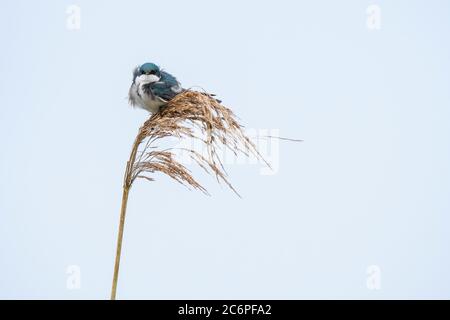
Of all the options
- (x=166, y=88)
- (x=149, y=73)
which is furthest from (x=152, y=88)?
(x=149, y=73)

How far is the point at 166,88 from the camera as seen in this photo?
3.76 meters

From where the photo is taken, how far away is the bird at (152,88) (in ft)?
12.2

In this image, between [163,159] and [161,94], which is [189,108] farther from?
[161,94]

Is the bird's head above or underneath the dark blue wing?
above

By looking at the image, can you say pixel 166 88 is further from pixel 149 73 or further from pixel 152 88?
→ pixel 149 73

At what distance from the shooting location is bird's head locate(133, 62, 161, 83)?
395 cm

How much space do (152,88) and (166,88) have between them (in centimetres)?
9

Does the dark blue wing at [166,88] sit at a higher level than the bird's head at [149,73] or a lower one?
lower

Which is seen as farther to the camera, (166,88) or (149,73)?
(149,73)

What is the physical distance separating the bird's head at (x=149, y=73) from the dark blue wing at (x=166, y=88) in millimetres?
57

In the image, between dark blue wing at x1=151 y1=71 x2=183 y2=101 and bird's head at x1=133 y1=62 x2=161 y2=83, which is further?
bird's head at x1=133 y1=62 x2=161 y2=83
